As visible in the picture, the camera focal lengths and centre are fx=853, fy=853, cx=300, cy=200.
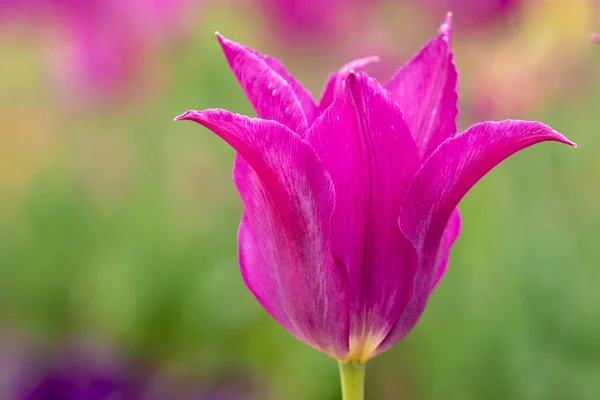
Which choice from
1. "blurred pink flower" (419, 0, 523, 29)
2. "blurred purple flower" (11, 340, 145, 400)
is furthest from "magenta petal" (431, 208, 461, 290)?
"blurred pink flower" (419, 0, 523, 29)

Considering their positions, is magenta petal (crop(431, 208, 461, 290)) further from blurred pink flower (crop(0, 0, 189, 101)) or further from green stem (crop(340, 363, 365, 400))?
blurred pink flower (crop(0, 0, 189, 101))

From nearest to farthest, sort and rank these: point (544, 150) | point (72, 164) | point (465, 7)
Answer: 1. point (465, 7)
2. point (544, 150)
3. point (72, 164)

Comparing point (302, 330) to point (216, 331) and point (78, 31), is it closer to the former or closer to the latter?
point (216, 331)

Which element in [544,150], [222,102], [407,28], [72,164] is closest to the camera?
[544,150]

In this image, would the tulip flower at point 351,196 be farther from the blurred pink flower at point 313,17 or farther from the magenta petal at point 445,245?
the blurred pink flower at point 313,17

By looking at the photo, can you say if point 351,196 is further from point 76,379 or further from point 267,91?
point 76,379

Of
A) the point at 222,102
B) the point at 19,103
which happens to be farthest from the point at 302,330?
the point at 19,103

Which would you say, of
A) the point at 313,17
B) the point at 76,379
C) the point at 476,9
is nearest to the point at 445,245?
the point at 76,379
